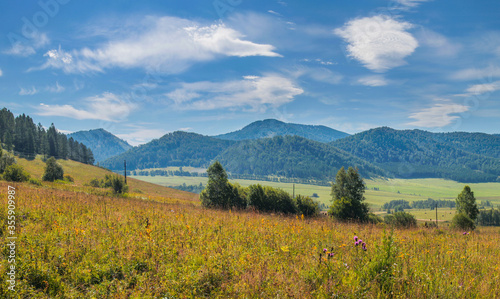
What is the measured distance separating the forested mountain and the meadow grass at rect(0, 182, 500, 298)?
375 ft

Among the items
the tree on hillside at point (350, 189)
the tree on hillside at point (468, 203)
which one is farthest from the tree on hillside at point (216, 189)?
the tree on hillside at point (468, 203)

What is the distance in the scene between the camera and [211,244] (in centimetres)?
678

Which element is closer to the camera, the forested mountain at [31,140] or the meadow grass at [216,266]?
the meadow grass at [216,266]

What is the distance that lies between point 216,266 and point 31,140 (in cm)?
13468

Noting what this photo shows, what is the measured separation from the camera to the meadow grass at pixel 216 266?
4656mm

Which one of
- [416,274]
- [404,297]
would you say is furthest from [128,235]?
[416,274]

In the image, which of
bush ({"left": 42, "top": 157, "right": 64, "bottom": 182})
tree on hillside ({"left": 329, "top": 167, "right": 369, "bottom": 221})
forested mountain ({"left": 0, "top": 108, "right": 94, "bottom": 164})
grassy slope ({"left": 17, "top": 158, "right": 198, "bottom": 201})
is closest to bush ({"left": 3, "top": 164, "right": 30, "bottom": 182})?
bush ({"left": 42, "top": 157, "right": 64, "bottom": 182})

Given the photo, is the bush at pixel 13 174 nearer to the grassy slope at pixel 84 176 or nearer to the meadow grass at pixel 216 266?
the meadow grass at pixel 216 266

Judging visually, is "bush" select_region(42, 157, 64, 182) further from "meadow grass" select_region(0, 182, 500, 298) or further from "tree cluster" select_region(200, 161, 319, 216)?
"meadow grass" select_region(0, 182, 500, 298)

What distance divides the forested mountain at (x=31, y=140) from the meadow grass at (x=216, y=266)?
4494 inches

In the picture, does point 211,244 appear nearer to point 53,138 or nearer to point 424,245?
point 424,245

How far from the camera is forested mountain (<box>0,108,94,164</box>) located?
317 ft

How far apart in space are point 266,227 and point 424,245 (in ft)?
18.1

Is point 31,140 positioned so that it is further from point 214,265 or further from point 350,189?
point 214,265
